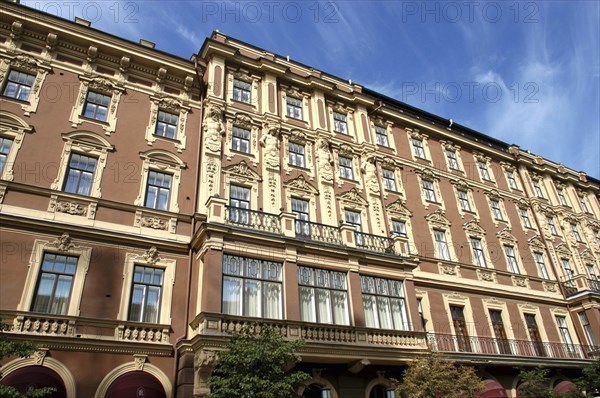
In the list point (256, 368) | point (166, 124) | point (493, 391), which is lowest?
point (493, 391)

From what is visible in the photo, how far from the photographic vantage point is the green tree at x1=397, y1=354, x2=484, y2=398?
14.9 metres

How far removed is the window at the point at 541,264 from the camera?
27188 mm

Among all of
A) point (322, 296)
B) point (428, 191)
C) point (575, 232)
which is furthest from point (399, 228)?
point (575, 232)

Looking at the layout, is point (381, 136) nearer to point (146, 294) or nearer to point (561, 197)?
point (146, 294)

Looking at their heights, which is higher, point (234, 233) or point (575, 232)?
point (575, 232)

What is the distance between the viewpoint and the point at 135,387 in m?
13.0

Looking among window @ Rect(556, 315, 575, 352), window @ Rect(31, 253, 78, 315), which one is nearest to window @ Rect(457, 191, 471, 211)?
window @ Rect(556, 315, 575, 352)

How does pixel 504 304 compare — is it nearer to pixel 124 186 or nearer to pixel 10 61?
pixel 124 186

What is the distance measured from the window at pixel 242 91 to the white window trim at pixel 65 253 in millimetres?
10571

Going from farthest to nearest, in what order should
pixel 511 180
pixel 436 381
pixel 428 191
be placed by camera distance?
1. pixel 511 180
2. pixel 428 191
3. pixel 436 381

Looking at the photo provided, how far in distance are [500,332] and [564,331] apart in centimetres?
552

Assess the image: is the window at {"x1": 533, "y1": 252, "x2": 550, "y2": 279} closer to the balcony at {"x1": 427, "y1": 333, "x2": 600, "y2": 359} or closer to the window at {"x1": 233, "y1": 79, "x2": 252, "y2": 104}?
the balcony at {"x1": 427, "y1": 333, "x2": 600, "y2": 359}

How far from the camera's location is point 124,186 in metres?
17.0

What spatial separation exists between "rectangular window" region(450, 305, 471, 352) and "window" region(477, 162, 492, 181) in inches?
434
